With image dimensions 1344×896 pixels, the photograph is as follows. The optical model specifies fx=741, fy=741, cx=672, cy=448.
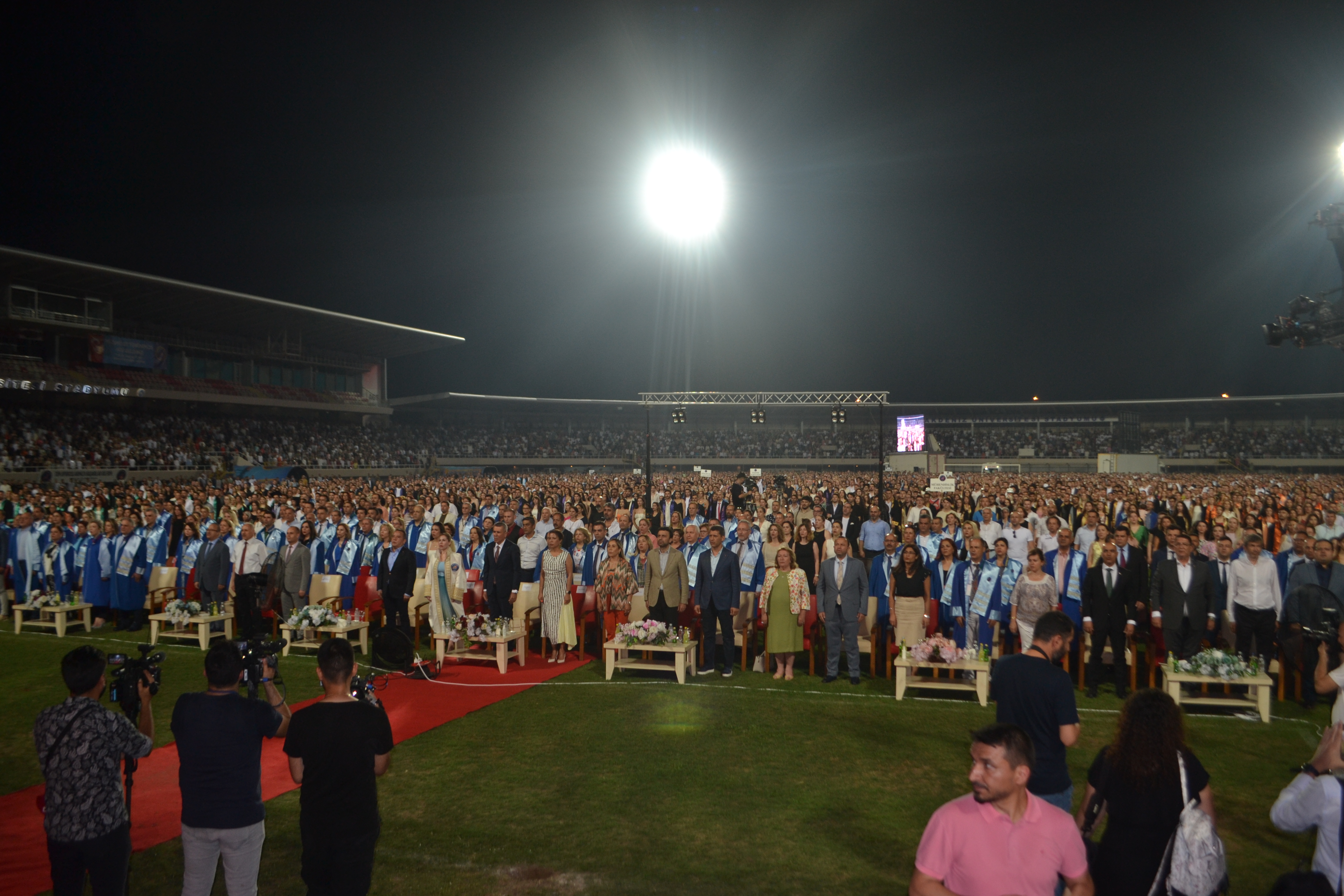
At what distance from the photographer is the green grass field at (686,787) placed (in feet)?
15.4

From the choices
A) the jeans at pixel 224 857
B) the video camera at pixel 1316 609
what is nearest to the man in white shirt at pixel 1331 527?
the video camera at pixel 1316 609

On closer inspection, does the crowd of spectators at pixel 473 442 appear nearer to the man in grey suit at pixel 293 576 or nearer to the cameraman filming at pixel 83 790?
the man in grey suit at pixel 293 576

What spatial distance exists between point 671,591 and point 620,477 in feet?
88.5

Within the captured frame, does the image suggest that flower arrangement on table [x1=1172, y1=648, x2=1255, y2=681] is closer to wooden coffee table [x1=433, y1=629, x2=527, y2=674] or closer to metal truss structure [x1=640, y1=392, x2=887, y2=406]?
wooden coffee table [x1=433, y1=629, x2=527, y2=674]

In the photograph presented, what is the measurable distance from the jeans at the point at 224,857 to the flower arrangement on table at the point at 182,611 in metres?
8.96

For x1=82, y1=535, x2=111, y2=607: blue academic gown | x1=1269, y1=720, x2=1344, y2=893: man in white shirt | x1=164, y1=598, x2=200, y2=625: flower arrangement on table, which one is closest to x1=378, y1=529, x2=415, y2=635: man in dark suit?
x1=164, y1=598, x2=200, y2=625: flower arrangement on table

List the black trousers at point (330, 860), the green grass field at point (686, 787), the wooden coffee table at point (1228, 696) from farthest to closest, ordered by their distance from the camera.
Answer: the wooden coffee table at point (1228, 696) < the green grass field at point (686, 787) < the black trousers at point (330, 860)

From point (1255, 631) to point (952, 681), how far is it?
351cm

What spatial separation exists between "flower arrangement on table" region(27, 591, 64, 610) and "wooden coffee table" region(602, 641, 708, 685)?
939 cm

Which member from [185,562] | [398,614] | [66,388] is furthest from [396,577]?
[66,388]

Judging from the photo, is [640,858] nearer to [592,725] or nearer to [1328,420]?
[592,725]

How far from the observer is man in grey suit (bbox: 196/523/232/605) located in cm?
1141

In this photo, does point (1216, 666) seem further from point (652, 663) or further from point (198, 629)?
point (198, 629)

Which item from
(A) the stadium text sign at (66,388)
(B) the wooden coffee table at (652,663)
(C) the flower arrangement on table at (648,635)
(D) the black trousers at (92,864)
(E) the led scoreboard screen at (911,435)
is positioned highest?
(A) the stadium text sign at (66,388)
